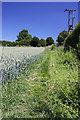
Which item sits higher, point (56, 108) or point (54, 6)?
point (54, 6)

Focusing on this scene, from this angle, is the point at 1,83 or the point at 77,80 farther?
the point at 1,83

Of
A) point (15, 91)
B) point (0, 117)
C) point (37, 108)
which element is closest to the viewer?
point (0, 117)

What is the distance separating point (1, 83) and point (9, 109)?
58 centimetres

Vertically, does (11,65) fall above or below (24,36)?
below

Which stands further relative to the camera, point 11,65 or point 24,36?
point 24,36

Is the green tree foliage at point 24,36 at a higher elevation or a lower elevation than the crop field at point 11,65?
higher

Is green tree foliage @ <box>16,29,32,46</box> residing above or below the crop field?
above

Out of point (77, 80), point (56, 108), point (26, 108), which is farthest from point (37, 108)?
point (77, 80)

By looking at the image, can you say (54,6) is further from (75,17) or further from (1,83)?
(1,83)

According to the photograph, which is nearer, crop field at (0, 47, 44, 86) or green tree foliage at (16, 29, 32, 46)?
crop field at (0, 47, 44, 86)

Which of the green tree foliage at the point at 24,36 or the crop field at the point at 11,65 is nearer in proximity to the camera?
the crop field at the point at 11,65

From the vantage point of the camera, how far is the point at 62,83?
1.99m

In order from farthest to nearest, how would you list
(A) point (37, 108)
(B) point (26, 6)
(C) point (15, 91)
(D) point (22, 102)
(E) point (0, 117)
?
(C) point (15, 91), (D) point (22, 102), (A) point (37, 108), (E) point (0, 117), (B) point (26, 6)

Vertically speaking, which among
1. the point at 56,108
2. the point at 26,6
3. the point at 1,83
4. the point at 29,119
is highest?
the point at 26,6
